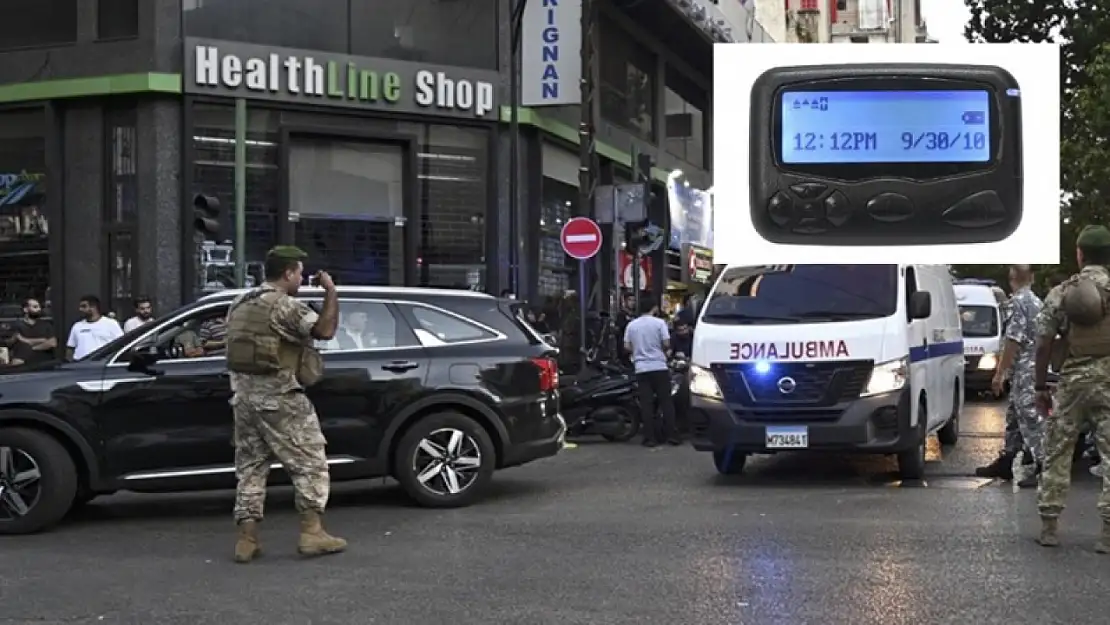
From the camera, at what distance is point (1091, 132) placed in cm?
2864

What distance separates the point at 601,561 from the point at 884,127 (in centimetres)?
343

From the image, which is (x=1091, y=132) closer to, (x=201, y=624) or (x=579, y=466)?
(x=579, y=466)

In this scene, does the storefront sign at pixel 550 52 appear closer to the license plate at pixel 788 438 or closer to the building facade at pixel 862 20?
the license plate at pixel 788 438

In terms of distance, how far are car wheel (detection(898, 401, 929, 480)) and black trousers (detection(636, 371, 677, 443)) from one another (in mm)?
3638

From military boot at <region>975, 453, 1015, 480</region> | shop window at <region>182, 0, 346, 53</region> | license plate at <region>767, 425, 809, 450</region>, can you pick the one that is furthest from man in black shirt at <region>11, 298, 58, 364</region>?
military boot at <region>975, 453, 1015, 480</region>

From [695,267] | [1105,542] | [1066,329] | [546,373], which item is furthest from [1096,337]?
[695,267]

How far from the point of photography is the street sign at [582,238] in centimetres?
1905

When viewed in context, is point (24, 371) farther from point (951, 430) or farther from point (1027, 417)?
point (951, 430)

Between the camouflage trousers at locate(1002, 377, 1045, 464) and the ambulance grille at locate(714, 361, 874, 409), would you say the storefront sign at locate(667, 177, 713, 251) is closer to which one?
the ambulance grille at locate(714, 361, 874, 409)

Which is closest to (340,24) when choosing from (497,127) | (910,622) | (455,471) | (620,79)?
(497,127)

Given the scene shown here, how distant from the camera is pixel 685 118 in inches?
1329

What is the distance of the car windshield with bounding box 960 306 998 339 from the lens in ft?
74.9

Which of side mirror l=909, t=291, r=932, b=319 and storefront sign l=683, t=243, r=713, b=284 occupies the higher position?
storefront sign l=683, t=243, r=713, b=284

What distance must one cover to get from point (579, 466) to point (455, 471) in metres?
2.98
